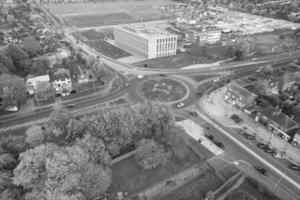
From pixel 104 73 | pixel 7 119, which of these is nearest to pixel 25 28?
pixel 104 73

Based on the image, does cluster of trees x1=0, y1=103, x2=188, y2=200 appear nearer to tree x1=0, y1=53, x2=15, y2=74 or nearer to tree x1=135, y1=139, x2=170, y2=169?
tree x1=135, y1=139, x2=170, y2=169

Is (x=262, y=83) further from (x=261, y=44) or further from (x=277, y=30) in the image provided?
(x=277, y=30)

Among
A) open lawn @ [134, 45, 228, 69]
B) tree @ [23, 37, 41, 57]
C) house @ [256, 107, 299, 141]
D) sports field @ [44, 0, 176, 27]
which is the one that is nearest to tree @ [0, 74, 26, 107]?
tree @ [23, 37, 41, 57]

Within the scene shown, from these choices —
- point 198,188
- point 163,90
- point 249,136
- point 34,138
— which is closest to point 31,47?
point 163,90

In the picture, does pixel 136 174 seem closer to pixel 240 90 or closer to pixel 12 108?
pixel 240 90

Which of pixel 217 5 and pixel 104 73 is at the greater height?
Result: pixel 217 5

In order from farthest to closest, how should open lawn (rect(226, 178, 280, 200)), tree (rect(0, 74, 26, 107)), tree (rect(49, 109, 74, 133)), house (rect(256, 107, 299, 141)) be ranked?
tree (rect(0, 74, 26, 107))
house (rect(256, 107, 299, 141))
tree (rect(49, 109, 74, 133))
open lawn (rect(226, 178, 280, 200))

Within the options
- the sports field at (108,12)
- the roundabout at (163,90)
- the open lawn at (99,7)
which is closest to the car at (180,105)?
the roundabout at (163,90)
